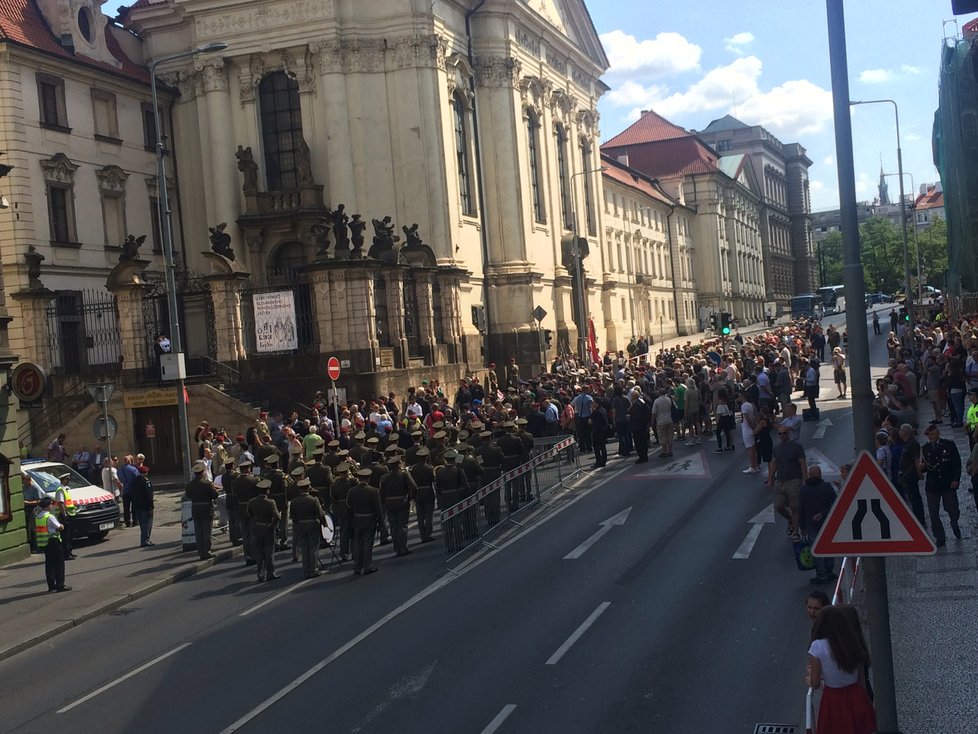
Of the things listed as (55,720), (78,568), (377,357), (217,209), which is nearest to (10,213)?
(217,209)

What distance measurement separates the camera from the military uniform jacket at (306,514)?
17.0 metres

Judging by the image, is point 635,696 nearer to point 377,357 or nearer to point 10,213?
point 377,357

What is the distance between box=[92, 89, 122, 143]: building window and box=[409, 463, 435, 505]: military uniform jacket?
25.9 meters

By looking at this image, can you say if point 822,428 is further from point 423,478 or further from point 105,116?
point 105,116

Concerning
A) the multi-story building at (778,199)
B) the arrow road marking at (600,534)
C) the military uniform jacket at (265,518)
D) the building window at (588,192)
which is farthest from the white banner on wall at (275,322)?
the multi-story building at (778,199)

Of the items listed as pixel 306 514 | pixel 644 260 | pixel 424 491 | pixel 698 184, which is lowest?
pixel 424 491

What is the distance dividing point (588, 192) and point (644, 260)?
19980mm

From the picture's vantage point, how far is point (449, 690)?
1080cm

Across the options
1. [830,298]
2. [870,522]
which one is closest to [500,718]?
[870,522]

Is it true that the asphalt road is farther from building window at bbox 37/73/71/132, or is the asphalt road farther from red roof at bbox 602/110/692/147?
red roof at bbox 602/110/692/147

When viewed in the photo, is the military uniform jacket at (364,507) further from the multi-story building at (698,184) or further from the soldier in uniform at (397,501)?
the multi-story building at (698,184)

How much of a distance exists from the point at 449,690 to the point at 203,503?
9.57 m

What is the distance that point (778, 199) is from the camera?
139875 millimetres

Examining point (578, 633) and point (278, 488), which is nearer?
point (578, 633)
